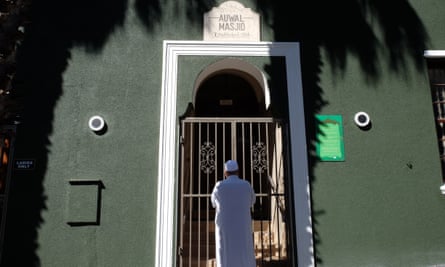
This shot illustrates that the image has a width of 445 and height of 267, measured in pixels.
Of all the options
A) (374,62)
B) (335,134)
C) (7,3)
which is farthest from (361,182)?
(7,3)

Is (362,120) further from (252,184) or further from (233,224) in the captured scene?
(233,224)

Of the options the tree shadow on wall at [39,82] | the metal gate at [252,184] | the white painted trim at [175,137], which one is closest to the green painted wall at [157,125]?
the tree shadow on wall at [39,82]

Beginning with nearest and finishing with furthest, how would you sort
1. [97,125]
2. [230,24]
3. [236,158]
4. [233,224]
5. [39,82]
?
[233,224] < [97,125] < [39,82] < [230,24] < [236,158]

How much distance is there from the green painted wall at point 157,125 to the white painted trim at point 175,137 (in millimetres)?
124

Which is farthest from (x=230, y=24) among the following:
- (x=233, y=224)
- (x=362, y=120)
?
(x=233, y=224)

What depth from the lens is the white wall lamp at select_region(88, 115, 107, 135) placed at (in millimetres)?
5523

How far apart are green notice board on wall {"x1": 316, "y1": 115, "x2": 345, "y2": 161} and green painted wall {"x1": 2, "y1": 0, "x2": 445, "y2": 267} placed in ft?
0.37

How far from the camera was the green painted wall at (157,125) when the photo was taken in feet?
17.2

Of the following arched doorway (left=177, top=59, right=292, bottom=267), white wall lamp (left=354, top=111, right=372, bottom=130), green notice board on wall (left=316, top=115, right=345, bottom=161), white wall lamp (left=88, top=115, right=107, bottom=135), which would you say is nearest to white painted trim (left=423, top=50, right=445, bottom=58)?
white wall lamp (left=354, top=111, right=372, bottom=130)

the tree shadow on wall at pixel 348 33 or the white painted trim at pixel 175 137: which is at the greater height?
the tree shadow on wall at pixel 348 33

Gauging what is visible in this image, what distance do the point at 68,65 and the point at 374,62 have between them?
4.91 meters

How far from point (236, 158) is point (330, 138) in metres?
1.63

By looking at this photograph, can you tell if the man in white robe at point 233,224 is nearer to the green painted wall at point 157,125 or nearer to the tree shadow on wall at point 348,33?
the green painted wall at point 157,125

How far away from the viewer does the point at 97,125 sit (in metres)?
5.54
